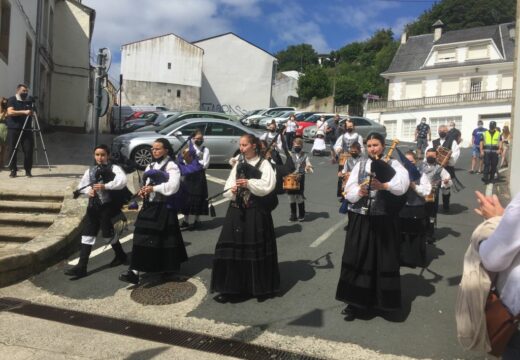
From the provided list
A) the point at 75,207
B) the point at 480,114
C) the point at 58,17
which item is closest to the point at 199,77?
the point at 58,17

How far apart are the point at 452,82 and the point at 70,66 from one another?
1252 inches

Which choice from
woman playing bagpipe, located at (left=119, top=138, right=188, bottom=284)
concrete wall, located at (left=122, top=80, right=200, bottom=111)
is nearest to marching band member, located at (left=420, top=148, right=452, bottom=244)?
woman playing bagpipe, located at (left=119, top=138, right=188, bottom=284)

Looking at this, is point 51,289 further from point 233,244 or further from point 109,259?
point 233,244

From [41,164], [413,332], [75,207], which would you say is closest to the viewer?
[413,332]

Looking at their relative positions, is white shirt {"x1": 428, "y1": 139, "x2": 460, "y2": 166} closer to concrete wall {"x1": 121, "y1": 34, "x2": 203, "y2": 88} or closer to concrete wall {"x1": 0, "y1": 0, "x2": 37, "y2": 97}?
concrete wall {"x1": 0, "y1": 0, "x2": 37, "y2": 97}

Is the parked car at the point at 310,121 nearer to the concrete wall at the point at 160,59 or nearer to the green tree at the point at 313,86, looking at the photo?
the concrete wall at the point at 160,59

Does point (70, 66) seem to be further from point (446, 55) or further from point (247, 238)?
point (446, 55)

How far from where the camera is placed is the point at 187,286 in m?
5.88

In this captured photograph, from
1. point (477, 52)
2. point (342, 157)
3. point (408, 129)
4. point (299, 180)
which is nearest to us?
point (299, 180)

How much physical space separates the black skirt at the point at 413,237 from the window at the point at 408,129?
122 feet

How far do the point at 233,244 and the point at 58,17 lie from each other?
76.3 ft

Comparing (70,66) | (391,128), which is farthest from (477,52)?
(70,66)

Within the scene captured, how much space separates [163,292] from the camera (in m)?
5.69

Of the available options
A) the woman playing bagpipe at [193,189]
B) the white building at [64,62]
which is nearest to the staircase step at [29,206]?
the woman playing bagpipe at [193,189]
